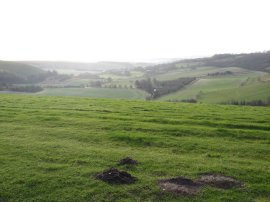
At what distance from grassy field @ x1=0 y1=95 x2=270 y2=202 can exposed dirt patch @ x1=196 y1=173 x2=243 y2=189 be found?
522 mm

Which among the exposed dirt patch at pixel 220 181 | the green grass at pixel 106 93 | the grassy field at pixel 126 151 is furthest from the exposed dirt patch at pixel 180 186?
the green grass at pixel 106 93

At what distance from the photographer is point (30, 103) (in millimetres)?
41344

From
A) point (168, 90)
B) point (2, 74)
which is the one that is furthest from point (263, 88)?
point (2, 74)

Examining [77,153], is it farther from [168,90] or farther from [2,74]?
[2,74]

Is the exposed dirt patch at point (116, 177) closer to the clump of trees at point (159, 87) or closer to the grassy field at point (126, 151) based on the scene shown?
the grassy field at point (126, 151)

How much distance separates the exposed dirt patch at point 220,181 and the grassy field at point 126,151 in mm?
522

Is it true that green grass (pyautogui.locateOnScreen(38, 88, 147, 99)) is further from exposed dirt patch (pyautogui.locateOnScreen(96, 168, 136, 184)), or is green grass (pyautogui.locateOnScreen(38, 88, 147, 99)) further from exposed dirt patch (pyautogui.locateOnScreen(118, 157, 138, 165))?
exposed dirt patch (pyautogui.locateOnScreen(96, 168, 136, 184))

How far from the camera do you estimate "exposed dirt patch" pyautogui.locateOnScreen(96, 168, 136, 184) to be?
15.8 metres

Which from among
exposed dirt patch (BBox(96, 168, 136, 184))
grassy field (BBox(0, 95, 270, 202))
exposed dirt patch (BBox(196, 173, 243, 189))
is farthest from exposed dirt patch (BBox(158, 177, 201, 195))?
exposed dirt patch (BBox(96, 168, 136, 184))

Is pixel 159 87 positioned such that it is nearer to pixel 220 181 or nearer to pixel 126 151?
pixel 126 151

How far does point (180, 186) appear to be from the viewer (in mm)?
15430

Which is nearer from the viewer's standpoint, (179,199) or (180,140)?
(179,199)

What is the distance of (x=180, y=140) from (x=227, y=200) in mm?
9586

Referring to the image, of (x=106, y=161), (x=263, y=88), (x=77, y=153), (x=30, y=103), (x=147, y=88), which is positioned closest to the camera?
(x=106, y=161)
